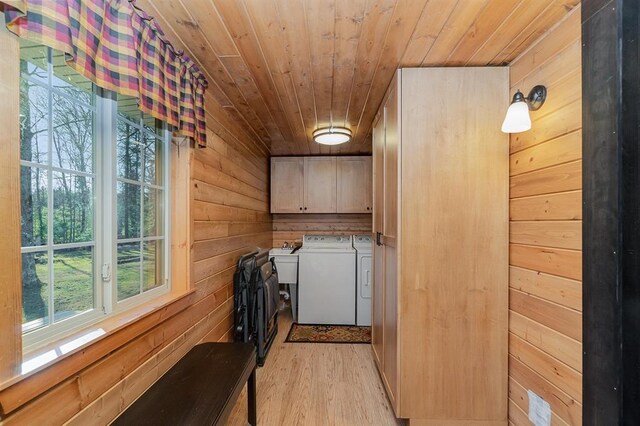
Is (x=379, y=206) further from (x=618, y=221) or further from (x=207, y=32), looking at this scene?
(x=207, y=32)

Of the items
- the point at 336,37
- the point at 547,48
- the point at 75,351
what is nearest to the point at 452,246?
the point at 547,48


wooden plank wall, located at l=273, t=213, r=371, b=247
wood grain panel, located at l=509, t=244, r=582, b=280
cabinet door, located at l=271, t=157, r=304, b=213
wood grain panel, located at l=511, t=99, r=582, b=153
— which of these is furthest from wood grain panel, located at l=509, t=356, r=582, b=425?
cabinet door, located at l=271, t=157, r=304, b=213

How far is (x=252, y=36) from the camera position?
1344 millimetres

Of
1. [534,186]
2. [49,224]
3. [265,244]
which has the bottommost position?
[265,244]

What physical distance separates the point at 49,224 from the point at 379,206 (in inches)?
73.7

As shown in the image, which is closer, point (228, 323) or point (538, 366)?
point (538, 366)

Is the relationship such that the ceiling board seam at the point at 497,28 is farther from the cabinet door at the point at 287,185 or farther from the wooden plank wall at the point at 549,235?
the cabinet door at the point at 287,185

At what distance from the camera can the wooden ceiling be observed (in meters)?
1.16

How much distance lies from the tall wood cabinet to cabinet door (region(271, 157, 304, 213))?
242 centimetres

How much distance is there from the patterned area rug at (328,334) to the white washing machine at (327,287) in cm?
8

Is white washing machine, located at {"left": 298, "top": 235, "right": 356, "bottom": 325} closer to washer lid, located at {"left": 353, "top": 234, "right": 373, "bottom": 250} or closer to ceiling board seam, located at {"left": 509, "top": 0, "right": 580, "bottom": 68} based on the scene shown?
washer lid, located at {"left": 353, "top": 234, "right": 373, "bottom": 250}

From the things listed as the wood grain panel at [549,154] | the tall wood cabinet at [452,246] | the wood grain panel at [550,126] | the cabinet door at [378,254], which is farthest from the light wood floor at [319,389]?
the wood grain panel at [550,126]

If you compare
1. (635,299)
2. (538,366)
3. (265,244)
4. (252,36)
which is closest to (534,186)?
(635,299)

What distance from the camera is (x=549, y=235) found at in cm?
127
